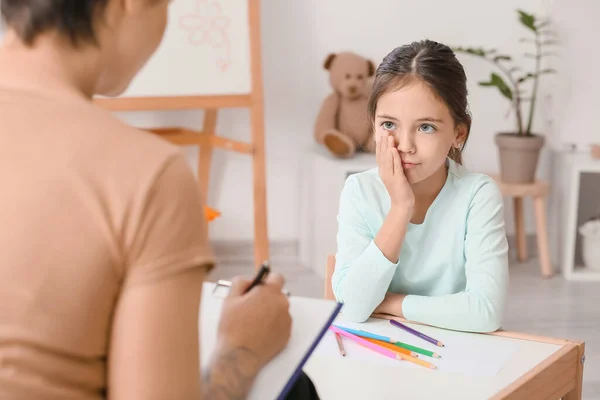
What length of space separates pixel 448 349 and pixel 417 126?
0.43m

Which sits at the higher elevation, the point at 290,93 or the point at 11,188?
the point at 11,188

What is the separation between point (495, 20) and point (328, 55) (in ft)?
2.52

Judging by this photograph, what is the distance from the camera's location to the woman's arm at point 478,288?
1.32 metres

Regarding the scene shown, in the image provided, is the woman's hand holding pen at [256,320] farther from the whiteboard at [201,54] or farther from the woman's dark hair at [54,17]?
the whiteboard at [201,54]

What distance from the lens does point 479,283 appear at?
141cm

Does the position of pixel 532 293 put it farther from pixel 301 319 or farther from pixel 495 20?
pixel 301 319

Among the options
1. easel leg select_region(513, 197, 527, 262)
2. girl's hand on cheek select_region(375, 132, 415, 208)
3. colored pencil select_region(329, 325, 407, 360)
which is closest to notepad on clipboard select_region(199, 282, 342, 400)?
colored pencil select_region(329, 325, 407, 360)

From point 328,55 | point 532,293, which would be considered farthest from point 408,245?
point 328,55

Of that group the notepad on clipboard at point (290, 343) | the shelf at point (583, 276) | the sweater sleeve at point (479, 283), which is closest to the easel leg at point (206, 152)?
the shelf at point (583, 276)

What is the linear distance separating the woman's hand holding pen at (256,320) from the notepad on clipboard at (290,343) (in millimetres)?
14

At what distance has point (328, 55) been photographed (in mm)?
3355

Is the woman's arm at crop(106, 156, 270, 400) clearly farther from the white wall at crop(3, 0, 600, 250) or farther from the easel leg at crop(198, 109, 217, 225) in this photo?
the white wall at crop(3, 0, 600, 250)

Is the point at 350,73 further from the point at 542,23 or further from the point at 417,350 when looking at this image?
the point at 417,350

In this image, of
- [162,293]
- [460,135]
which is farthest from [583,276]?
[162,293]
